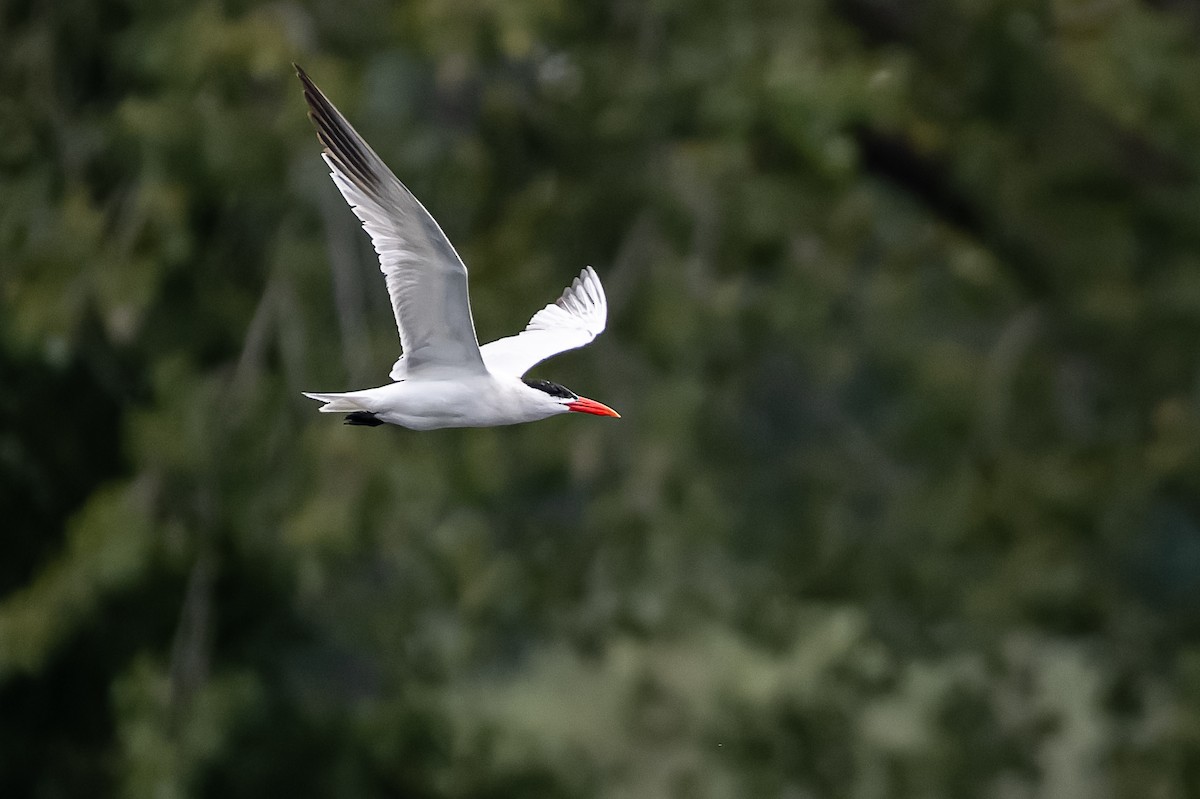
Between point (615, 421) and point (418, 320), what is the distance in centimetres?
546

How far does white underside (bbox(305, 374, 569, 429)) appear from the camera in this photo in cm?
595

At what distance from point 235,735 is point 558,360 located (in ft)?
9.61

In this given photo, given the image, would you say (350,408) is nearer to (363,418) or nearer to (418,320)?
(363,418)

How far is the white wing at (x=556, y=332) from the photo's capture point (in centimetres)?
677

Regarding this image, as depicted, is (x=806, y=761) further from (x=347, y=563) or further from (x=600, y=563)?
(x=347, y=563)

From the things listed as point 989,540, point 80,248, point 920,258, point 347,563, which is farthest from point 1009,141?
point 80,248

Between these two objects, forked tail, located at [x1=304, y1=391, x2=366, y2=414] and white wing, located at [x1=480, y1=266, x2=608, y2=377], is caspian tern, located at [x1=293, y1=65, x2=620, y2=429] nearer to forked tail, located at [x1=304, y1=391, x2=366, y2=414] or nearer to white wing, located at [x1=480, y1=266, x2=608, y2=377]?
forked tail, located at [x1=304, y1=391, x2=366, y2=414]

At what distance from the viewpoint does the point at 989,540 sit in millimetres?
12883

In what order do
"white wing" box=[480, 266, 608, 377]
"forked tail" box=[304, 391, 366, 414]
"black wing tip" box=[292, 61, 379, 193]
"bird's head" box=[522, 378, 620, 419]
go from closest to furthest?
"black wing tip" box=[292, 61, 379, 193], "forked tail" box=[304, 391, 366, 414], "bird's head" box=[522, 378, 620, 419], "white wing" box=[480, 266, 608, 377]

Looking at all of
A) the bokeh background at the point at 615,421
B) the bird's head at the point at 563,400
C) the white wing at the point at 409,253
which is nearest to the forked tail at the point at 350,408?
the white wing at the point at 409,253

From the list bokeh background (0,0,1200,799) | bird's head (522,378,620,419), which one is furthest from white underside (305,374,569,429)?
bokeh background (0,0,1200,799)

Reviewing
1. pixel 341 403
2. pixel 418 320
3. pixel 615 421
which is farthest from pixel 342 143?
pixel 615 421

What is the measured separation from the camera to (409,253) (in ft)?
19.5

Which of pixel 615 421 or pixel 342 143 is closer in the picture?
pixel 342 143
